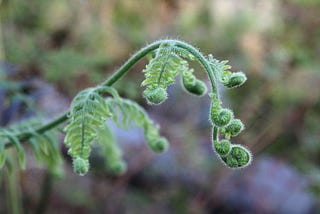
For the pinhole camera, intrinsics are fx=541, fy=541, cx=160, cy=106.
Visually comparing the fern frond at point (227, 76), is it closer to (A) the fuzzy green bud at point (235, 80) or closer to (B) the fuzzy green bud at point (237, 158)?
(A) the fuzzy green bud at point (235, 80)

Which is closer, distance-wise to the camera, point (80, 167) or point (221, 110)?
point (221, 110)

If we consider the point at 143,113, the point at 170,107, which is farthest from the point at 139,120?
the point at 170,107

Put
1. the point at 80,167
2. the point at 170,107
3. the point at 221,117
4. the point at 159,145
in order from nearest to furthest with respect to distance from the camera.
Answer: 1. the point at 221,117
2. the point at 80,167
3. the point at 159,145
4. the point at 170,107

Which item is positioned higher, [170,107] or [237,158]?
[170,107]

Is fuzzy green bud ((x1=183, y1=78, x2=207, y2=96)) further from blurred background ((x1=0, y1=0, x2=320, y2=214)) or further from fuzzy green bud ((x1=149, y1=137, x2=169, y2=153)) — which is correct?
blurred background ((x1=0, y1=0, x2=320, y2=214))

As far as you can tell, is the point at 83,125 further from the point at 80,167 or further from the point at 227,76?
the point at 227,76

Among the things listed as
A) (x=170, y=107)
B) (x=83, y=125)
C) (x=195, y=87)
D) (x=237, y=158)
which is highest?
(x=170, y=107)

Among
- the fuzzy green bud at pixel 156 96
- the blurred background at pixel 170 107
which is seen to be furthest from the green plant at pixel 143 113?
the blurred background at pixel 170 107

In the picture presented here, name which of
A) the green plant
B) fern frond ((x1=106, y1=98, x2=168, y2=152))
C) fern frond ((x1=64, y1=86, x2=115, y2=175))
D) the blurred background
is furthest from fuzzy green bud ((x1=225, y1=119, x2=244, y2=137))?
the blurred background
